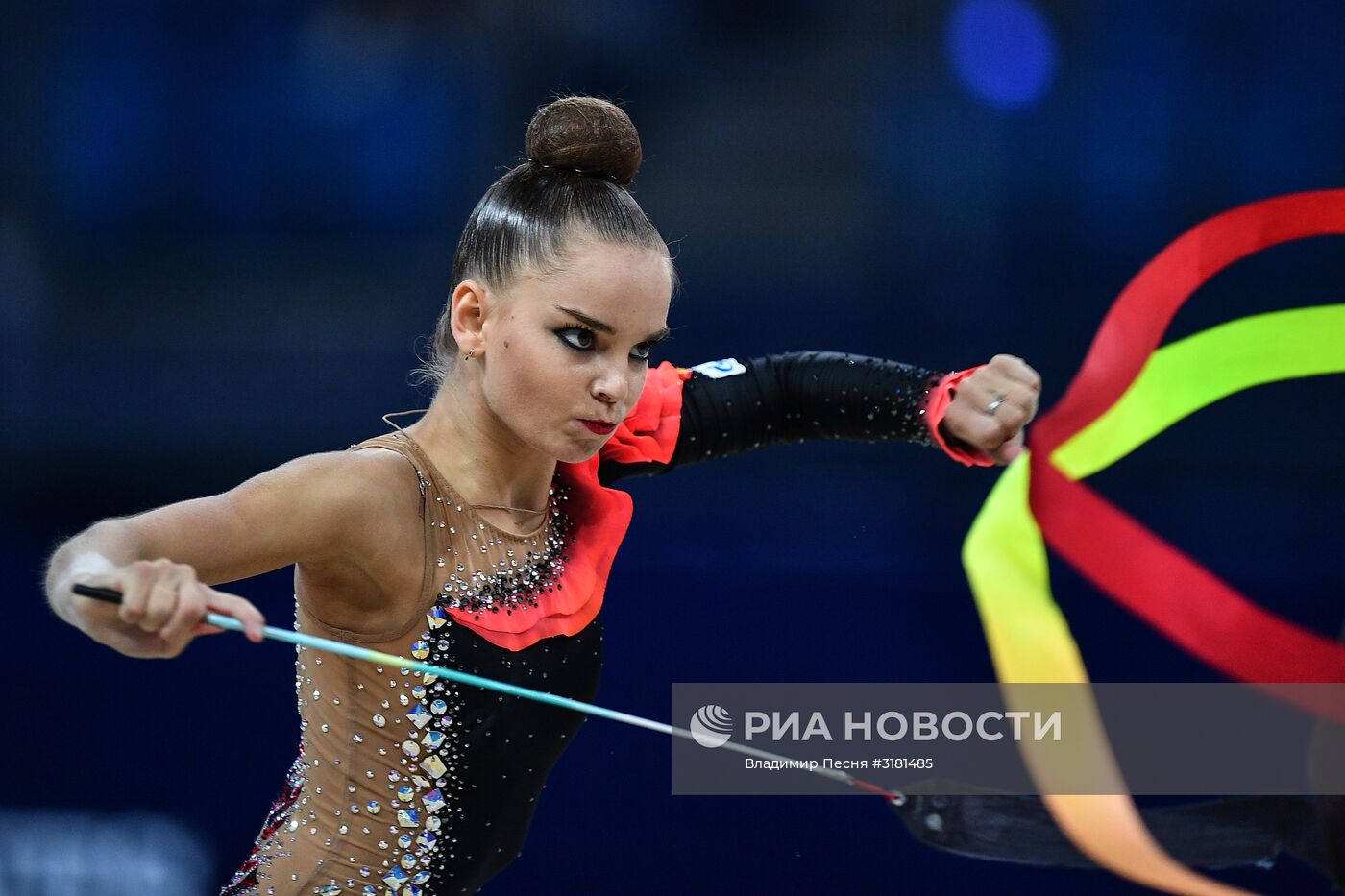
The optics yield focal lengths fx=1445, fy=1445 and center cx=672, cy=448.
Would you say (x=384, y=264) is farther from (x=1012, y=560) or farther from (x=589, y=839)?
(x=1012, y=560)

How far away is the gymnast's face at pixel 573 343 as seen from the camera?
4.34ft

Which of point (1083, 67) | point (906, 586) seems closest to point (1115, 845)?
point (906, 586)

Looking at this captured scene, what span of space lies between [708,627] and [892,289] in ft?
2.43

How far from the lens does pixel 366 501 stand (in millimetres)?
1258

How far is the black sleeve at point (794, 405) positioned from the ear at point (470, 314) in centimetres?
29

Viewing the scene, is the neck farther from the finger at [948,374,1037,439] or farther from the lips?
the finger at [948,374,1037,439]

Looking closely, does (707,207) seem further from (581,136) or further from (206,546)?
(206,546)

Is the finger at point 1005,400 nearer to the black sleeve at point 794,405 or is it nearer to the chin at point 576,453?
the black sleeve at point 794,405

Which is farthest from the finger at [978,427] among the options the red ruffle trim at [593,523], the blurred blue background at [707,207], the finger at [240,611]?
the blurred blue background at [707,207]

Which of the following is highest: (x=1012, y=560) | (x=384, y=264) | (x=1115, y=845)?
(x=384, y=264)

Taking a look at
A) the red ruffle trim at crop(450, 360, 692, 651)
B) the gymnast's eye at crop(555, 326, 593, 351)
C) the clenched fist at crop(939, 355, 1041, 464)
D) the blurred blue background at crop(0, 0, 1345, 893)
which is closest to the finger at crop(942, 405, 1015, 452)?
the clenched fist at crop(939, 355, 1041, 464)

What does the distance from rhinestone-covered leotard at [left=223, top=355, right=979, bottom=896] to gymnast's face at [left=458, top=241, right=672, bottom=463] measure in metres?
0.12

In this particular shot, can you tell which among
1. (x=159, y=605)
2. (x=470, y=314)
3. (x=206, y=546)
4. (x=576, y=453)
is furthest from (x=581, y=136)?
(x=159, y=605)

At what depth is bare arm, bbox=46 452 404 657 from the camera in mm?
992
